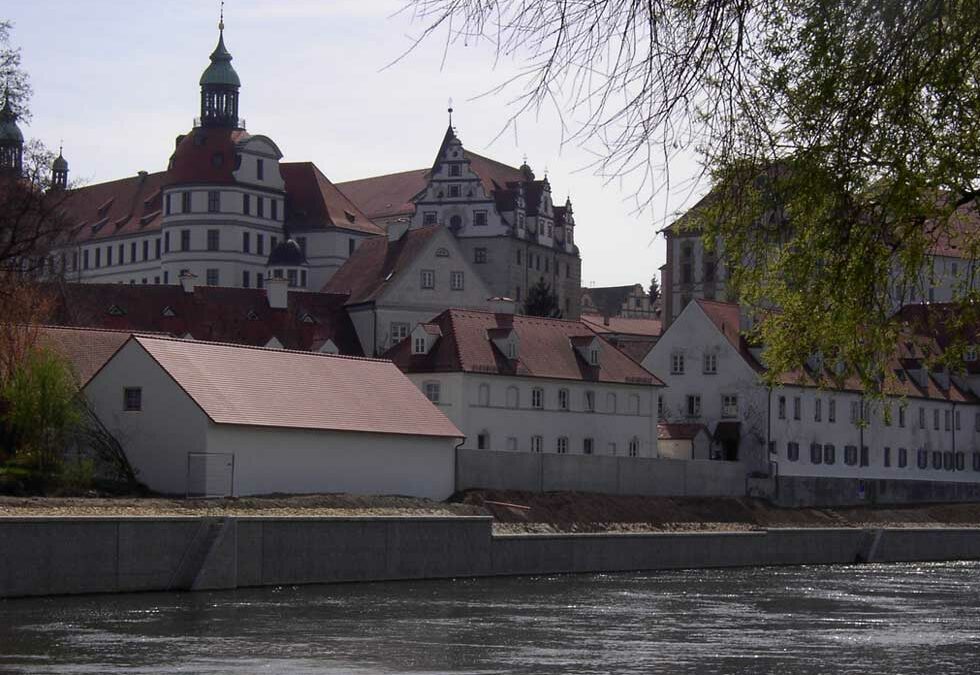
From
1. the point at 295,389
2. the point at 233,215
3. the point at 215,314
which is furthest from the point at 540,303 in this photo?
the point at 295,389

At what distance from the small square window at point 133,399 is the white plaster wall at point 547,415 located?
2073 cm

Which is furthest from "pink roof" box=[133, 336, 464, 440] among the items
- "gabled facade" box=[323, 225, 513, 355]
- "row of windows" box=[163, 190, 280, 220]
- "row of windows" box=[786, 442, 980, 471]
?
"row of windows" box=[163, 190, 280, 220]

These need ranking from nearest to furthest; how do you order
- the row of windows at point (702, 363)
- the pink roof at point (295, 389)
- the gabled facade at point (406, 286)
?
the pink roof at point (295, 389) < the row of windows at point (702, 363) < the gabled facade at point (406, 286)

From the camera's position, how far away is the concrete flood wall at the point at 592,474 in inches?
2365

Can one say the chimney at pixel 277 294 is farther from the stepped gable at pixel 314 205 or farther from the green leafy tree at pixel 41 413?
the green leafy tree at pixel 41 413

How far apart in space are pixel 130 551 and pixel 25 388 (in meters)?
10.4

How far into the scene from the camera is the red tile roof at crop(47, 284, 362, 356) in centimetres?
8656

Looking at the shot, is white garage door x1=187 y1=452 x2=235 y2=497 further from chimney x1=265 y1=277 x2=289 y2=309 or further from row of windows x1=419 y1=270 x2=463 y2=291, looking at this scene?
chimney x1=265 y1=277 x2=289 y2=309

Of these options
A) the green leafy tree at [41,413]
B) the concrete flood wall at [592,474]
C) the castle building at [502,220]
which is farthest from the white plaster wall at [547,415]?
the castle building at [502,220]

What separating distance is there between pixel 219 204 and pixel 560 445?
5649cm

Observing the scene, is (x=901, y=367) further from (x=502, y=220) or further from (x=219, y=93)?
(x=219, y=93)

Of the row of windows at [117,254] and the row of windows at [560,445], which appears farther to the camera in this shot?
the row of windows at [117,254]

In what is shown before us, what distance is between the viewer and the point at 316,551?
152ft

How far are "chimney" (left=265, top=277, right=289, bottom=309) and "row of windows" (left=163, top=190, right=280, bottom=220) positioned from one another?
110 ft
